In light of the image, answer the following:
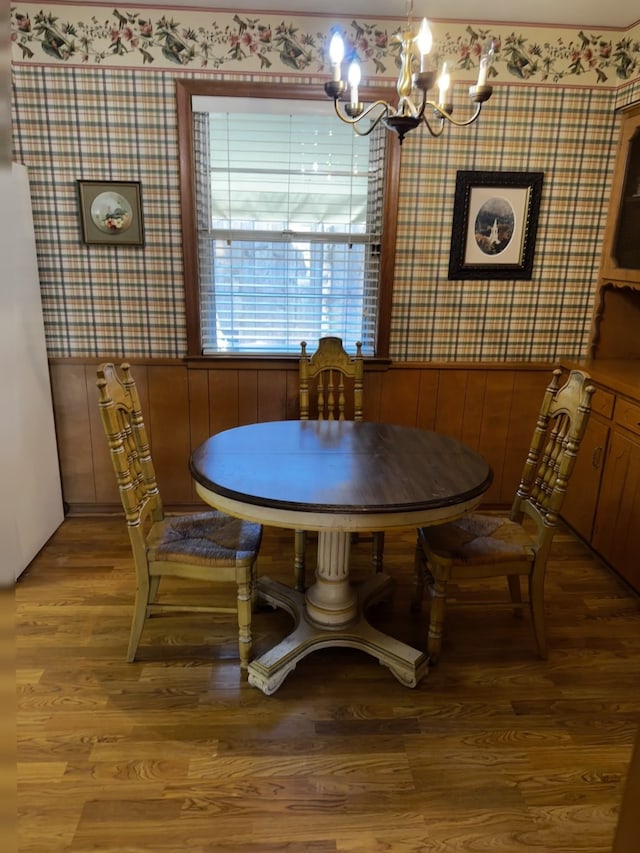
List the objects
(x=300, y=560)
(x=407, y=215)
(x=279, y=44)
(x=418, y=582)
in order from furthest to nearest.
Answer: (x=407, y=215)
(x=279, y=44)
(x=300, y=560)
(x=418, y=582)

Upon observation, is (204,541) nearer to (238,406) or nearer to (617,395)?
(238,406)

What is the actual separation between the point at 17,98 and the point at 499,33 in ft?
7.47

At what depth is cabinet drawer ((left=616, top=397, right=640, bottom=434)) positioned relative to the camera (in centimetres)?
252

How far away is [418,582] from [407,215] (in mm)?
1808

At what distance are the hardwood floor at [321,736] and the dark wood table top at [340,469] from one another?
0.71 metres

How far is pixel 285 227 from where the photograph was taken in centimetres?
314

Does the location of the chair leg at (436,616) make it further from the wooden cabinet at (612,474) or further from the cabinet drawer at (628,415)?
the cabinet drawer at (628,415)

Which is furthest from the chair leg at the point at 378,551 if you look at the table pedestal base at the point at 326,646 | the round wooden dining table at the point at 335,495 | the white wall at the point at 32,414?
the white wall at the point at 32,414

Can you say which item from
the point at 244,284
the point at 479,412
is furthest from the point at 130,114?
the point at 479,412

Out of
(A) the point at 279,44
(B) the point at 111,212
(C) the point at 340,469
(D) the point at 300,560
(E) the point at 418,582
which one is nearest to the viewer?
(C) the point at 340,469

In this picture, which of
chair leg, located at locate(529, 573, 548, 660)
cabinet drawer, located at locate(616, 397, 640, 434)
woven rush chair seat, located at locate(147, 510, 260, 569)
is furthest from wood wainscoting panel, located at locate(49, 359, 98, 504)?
cabinet drawer, located at locate(616, 397, 640, 434)

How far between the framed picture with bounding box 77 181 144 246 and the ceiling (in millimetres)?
765

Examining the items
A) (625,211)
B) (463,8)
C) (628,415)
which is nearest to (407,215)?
Answer: (463,8)

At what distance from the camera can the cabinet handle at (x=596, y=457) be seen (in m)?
2.81
